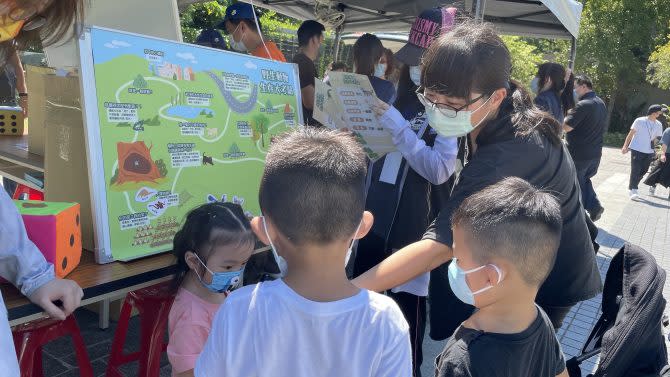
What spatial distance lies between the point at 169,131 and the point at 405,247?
1.04 meters

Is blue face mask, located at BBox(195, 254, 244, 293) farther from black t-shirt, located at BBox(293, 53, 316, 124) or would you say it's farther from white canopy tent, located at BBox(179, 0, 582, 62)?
white canopy tent, located at BBox(179, 0, 582, 62)

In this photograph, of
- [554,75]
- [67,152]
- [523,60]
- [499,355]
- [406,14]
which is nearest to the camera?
[499,355]

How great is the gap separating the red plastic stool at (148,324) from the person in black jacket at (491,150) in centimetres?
100

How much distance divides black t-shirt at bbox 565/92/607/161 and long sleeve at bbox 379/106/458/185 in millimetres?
5093

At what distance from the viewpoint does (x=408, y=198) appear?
2.59 m

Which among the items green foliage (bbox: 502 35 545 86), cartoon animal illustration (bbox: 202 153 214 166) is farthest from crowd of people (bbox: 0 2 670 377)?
green foliage (bbox: 502 35 545 86)

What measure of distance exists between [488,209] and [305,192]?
59cm

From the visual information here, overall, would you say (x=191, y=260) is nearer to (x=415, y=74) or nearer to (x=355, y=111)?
(x=355, y=111)

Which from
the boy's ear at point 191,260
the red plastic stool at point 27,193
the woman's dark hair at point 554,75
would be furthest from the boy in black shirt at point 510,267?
the woman's dark hair at point 554,75

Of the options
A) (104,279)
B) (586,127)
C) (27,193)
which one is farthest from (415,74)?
(586,127)

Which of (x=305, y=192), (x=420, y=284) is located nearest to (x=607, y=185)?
(x=420, y=284)

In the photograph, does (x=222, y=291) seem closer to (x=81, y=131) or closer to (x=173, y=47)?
(x=81, y=131)

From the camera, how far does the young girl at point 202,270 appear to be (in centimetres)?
195

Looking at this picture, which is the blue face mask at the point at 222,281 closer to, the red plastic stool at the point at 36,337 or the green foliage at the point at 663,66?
the red plastic stool at the point at 36,337
